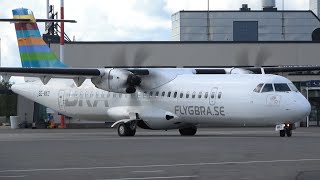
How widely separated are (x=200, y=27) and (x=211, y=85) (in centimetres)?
6179

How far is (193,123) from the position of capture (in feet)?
118

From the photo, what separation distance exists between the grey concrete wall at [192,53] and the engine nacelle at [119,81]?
27365 mm

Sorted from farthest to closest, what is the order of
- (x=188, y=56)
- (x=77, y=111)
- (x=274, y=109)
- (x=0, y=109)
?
1. (x=0, y=109)
2. (x=188, y=56)
3. (x=77, y=111)
4. (x=274, y=109)

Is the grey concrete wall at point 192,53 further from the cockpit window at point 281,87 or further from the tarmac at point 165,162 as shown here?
the tarmac at point 165,162

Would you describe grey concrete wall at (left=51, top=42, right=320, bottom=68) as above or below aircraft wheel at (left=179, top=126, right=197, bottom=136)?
above

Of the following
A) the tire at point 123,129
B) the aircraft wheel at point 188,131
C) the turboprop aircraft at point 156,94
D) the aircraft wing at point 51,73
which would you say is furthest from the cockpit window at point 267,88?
the aircraft wing at point 51,73

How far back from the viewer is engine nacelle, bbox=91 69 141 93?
36.9 meters

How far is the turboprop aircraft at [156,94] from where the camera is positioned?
32438 mm

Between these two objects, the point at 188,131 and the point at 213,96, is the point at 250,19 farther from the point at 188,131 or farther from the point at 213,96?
the point at 213,96

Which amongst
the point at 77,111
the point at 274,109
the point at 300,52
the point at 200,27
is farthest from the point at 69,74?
the point at 200,27

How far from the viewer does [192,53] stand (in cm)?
6644

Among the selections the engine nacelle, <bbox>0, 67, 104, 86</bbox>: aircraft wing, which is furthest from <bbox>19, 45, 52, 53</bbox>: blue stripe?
the engine nacelle

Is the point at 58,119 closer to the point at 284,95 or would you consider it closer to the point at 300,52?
the point at 300,52

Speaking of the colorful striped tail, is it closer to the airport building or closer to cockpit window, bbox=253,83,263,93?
cockpit window, bbox=253,83,263,93
